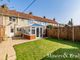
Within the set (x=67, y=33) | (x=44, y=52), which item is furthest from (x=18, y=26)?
(x=44, y=52)

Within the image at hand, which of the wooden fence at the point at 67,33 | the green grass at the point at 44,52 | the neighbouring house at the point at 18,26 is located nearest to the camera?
the green grass at the point at 44,52

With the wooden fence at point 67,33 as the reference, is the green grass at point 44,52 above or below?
below

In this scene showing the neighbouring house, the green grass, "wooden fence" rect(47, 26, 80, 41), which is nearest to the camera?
the green grass

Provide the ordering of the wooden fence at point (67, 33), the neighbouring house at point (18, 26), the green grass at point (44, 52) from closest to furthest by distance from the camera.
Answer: the green grass at point (44, 52), the wooden fence at point (67, 33), the neighbouring house at point (18, 26)

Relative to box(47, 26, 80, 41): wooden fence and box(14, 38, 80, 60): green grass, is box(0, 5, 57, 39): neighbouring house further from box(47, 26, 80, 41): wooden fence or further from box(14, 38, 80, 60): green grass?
box(14, 38, 80, 60): green grass

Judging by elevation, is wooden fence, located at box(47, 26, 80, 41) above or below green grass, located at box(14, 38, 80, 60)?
above

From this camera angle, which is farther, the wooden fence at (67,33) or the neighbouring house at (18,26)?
the neighbouring house at (18,26)

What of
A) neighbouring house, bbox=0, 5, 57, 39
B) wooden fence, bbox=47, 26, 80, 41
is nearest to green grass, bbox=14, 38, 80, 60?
wooden fence, bbox=47, 26, 80, 41

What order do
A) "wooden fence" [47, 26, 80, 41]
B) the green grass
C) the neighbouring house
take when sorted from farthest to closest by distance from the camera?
the neighbouring house → "wooden fence" [47, 26, 80, 41] → the green grass

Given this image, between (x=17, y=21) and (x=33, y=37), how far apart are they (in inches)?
350

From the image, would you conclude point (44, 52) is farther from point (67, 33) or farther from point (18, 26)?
point (18, 26)

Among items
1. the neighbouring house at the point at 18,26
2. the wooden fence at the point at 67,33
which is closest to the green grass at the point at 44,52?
the wooden fence at the point at 67,33

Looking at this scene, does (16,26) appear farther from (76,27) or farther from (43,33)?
(76,27)

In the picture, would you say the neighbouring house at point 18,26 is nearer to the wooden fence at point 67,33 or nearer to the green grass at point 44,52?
the wooden fence at point 67,33
